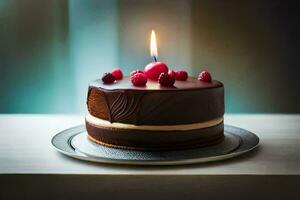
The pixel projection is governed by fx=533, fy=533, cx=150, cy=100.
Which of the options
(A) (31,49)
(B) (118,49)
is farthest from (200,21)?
(A) (31,49)

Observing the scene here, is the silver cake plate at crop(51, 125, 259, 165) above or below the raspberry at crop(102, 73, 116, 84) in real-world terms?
below

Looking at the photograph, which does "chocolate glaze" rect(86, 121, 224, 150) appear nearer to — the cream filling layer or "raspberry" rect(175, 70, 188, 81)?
the cream filling layer

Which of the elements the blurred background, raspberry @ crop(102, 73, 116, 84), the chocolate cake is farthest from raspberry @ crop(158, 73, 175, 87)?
the blurred background

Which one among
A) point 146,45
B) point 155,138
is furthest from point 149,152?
point 146,45

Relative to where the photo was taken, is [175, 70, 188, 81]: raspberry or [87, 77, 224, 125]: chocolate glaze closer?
[87, 77, 224, 125]: chocolate glaze

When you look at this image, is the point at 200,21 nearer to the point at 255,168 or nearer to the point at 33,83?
the point at 33,83

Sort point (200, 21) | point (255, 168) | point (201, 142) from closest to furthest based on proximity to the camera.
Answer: point (255, 168)
point (201, 142)
point (200, 21)
